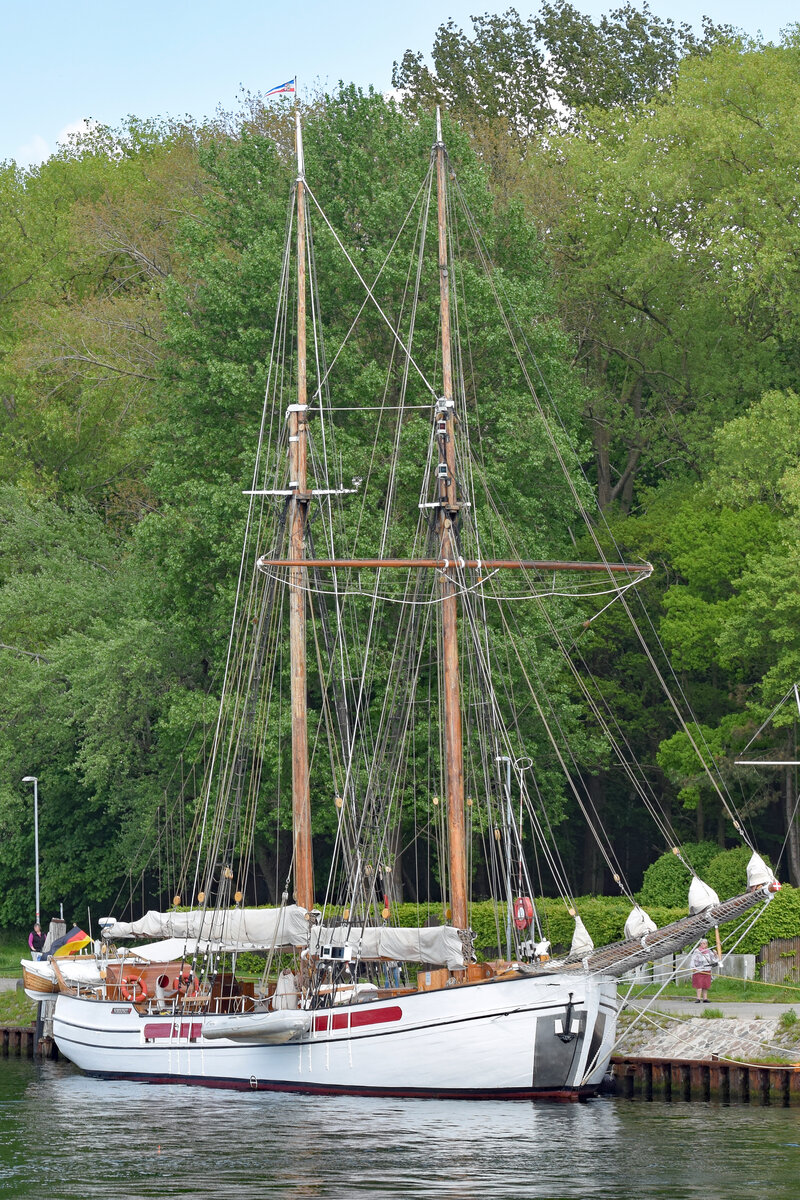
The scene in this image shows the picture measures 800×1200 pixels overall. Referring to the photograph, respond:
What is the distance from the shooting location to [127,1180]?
2588 centimetres

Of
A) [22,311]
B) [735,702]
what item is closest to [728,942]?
[735,702]

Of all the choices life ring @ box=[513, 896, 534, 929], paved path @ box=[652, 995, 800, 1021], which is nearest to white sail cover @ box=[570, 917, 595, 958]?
life ring @ box=[513, 896, 534, 929]

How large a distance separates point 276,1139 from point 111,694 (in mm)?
27793

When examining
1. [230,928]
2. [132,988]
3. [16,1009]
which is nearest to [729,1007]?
[230,928]

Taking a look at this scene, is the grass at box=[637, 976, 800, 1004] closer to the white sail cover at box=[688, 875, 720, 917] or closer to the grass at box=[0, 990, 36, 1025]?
the white sail cover at box=[688, 875, 720, 917]

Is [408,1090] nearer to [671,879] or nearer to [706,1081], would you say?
[706,1081]

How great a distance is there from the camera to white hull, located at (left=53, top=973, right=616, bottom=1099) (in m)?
32.8

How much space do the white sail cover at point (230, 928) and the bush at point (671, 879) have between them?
43.7ft

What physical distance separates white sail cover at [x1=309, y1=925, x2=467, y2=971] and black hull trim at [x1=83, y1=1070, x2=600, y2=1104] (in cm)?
258

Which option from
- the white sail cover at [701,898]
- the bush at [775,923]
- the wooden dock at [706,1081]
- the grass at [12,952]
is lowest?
the grass at [12,952]

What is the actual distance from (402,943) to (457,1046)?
3651mm

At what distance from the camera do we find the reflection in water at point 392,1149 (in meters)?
24.7

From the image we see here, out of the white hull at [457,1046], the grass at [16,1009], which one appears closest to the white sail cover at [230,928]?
the white hull at [457,1046]

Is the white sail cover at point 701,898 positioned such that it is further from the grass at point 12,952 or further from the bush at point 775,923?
the grass at point 12,952
